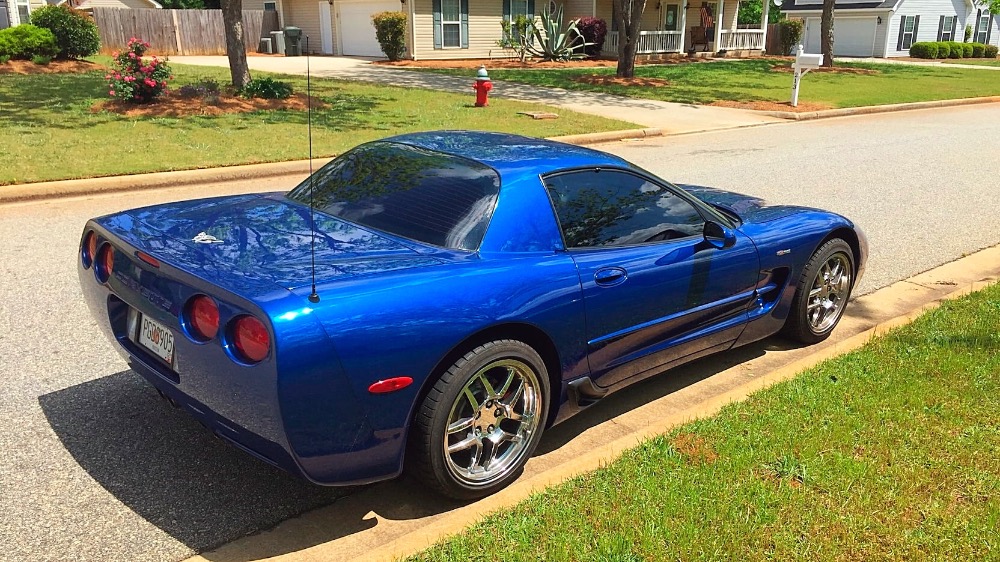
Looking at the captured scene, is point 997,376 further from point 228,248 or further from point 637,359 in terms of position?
point 228,248

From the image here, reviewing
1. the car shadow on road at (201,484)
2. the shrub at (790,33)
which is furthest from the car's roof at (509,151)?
the shrub at (790,33)

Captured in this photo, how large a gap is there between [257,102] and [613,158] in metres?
12.1

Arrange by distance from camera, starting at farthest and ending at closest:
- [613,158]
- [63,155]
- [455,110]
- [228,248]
Result: [455,110] < [63,155] < [613,158] < [228,248]

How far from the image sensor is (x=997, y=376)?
14.5ft

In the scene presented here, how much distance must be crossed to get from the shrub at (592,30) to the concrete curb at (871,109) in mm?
13989

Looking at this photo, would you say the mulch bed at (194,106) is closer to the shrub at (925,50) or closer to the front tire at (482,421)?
the front tire at (482,421)

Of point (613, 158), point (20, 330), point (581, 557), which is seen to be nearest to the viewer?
point (581, 557)

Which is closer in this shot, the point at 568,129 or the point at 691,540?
the point at 691,540

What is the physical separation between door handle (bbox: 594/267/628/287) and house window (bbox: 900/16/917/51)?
51.4 meters

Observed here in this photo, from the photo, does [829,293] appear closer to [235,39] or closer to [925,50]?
[235,39]

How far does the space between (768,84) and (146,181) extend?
2089 centimetres

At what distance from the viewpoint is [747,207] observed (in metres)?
5.23

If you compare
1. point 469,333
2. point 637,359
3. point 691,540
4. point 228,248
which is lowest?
point 691,540

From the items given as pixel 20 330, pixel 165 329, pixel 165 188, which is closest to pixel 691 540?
pixel 165 329
